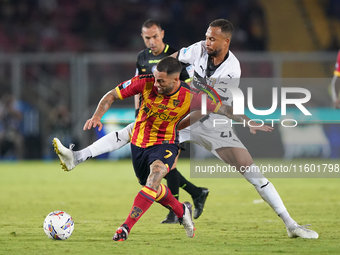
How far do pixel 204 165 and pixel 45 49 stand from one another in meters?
7.40

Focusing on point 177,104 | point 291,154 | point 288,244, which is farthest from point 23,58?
point 288,244

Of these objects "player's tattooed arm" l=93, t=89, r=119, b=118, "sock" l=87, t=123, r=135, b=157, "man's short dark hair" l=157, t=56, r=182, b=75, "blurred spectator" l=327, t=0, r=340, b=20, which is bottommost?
"sock" l=87, t=123, r=135, b=157

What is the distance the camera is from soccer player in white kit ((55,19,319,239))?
5.53 m

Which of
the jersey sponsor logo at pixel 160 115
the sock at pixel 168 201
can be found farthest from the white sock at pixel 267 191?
the jersey sponsor logo at pixel 160 115

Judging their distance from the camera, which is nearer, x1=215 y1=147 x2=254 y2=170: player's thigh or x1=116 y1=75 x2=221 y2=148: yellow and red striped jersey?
x1=116 y1=75 x2=221 y2=148: yellow and red striped jersey

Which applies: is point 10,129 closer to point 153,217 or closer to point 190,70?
point 153,217

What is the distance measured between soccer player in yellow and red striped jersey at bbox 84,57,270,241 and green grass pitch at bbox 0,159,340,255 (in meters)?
0.51

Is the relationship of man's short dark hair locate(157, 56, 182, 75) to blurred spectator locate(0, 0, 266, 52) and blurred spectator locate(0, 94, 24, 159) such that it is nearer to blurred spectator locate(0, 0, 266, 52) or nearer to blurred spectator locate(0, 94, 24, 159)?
blurred spectator locate(0, 94, 24, 159)

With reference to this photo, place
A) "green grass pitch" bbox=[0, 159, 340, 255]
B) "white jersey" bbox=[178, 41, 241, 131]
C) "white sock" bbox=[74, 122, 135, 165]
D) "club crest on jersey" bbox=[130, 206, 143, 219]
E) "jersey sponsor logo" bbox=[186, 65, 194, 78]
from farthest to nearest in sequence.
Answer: "jersey sponsor logo" bbox=[186, 65, 194, 78], "white jersey" bbox=[178, 41, 241, 131], "white sock" bbox=[74, 122, 135, 165], "club crest on jersey" bbox=[130, 206, 143, 219], "green grass pitch" bbox=[0, 159, 340, 255]

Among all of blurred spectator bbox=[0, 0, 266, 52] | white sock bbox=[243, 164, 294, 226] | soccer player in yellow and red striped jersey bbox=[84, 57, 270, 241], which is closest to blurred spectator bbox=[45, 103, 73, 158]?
blurred spectator bbox=[0, 0, 266, 52]

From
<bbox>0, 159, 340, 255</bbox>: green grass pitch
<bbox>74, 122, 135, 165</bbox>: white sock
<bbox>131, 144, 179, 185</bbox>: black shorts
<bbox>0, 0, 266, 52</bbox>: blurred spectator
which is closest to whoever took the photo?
<bbox>0, 159, 340, 255</bbox>: green grass pitch

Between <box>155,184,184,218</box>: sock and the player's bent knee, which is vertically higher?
the player's bent knee

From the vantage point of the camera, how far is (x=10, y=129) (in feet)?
52.4

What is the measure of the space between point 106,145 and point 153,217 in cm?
147
